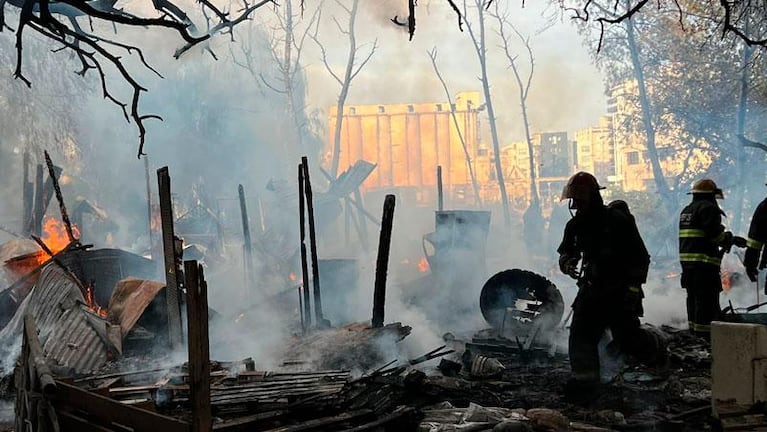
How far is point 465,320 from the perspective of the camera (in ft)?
37.9

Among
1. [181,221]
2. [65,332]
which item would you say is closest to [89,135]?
[181,221]

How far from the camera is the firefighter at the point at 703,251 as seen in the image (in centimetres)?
807

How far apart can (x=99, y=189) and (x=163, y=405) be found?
24.8 m

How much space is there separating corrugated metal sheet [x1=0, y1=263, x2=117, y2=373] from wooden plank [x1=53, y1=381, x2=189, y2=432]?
4630mm

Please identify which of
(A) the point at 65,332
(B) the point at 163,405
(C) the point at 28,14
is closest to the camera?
(C) the point at 28,14

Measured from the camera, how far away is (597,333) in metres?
6.17

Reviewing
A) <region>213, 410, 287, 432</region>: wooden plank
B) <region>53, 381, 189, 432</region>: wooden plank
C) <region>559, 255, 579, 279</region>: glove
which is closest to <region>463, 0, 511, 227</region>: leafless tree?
<region>559, 255, 579, 279</region>: glove

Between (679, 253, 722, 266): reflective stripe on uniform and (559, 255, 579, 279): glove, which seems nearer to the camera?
(559, 255, 579, 279): glove

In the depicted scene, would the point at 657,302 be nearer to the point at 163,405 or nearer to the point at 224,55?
the point at 163,405

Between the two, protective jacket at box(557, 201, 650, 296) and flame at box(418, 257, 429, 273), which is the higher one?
protective jacket at box(557, 201, 650, 296)

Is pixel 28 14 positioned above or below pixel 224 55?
below

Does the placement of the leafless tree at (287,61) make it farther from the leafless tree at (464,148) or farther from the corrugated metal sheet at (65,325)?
the corrugated metal sheet at (65,325)

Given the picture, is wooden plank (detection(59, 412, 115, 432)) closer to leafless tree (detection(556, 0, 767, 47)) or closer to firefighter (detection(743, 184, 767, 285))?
leafless tree (detection(556, 0, 767, 47))

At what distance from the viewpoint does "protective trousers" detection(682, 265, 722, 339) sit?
26.8 ft
